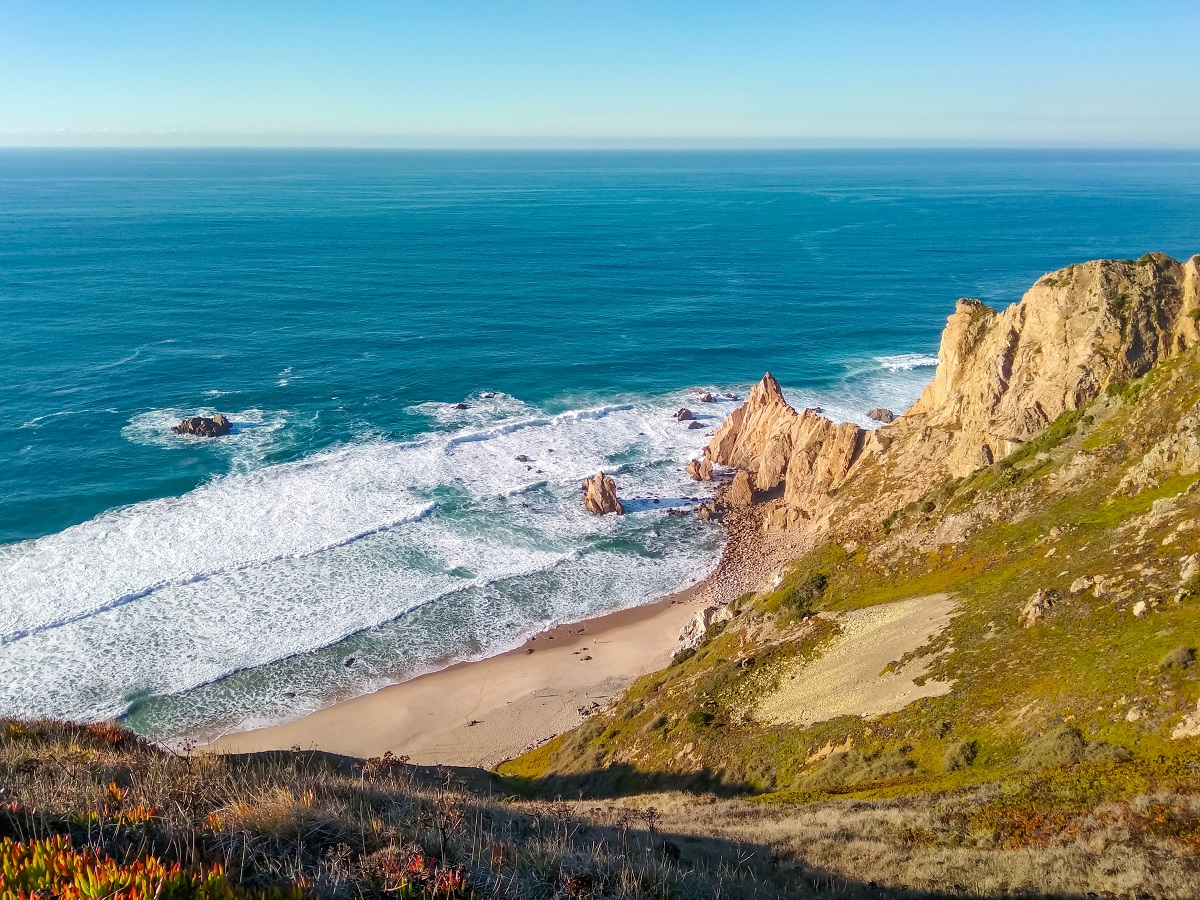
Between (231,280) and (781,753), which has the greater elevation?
(231,280)

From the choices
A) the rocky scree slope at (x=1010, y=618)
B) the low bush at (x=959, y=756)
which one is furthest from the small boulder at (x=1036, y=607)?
the low bush at (x=959, y=756)

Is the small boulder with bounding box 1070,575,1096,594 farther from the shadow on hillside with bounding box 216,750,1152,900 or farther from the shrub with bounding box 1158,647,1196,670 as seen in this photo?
the shadow on hillside with bounding box 216,750,1152,900

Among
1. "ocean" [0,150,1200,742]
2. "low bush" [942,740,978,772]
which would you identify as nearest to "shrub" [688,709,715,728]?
"low bush" [942,740,978,772]

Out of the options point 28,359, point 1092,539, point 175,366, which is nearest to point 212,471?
point 175,366

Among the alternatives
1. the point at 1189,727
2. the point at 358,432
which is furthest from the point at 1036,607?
the point at 358,432

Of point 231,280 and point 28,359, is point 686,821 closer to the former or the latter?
point 28,359

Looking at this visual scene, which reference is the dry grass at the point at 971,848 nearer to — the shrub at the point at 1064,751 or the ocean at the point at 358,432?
the shrub at the point at 1064,751
